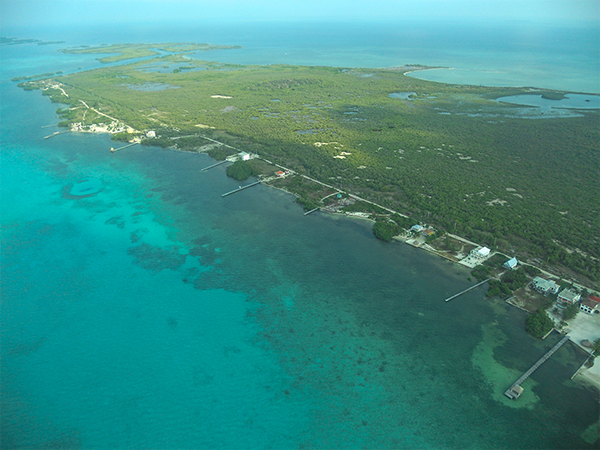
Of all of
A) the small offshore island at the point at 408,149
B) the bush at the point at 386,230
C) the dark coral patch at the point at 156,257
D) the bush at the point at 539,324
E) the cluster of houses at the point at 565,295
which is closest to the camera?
the bush at the point at 539,324

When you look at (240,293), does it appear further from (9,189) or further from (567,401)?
(9,189)

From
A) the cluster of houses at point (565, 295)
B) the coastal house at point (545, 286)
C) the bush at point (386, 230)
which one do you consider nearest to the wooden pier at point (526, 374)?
the cluster of houses at point (565, 295)

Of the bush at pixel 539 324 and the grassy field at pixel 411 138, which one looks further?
the grassy field at pixel 411 138

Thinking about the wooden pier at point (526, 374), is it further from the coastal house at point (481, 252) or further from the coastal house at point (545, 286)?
the coastal house at point (481, 252)

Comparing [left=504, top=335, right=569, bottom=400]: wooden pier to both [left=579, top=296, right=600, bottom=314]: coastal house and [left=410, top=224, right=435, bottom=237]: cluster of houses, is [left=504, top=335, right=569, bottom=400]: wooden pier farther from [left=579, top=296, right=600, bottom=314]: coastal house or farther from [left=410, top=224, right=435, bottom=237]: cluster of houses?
[left=410, top=224, right=435, bottom=237]: cluster of houses

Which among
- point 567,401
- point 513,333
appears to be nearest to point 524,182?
point 513,333

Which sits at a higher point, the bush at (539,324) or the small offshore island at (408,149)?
the small offshore island at (408,149)

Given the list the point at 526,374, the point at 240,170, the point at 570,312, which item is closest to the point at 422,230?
the point at 570,312
